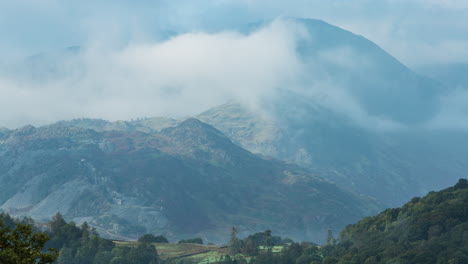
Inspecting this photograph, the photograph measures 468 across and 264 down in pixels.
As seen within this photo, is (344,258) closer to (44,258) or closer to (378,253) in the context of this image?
(378,253)

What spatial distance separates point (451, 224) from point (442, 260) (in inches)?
1179

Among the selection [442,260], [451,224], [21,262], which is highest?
[451,224]

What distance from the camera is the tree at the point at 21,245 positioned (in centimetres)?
5797

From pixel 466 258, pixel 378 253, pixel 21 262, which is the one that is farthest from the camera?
pixel 378 253

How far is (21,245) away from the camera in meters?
60.7

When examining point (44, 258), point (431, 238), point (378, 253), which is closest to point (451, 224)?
point (431, 238)

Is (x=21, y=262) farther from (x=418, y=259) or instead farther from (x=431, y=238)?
(x=431, y=238)

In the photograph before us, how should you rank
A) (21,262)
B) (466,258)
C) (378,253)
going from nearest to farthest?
(21,262), (466,258), (378,253)

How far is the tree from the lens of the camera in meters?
58.0

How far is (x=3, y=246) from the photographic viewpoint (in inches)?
2359

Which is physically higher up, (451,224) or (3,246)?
(451,224)

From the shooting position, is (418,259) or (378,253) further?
(378,253)

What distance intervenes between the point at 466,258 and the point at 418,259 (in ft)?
41.8

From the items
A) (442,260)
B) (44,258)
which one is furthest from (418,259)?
(44,258)
